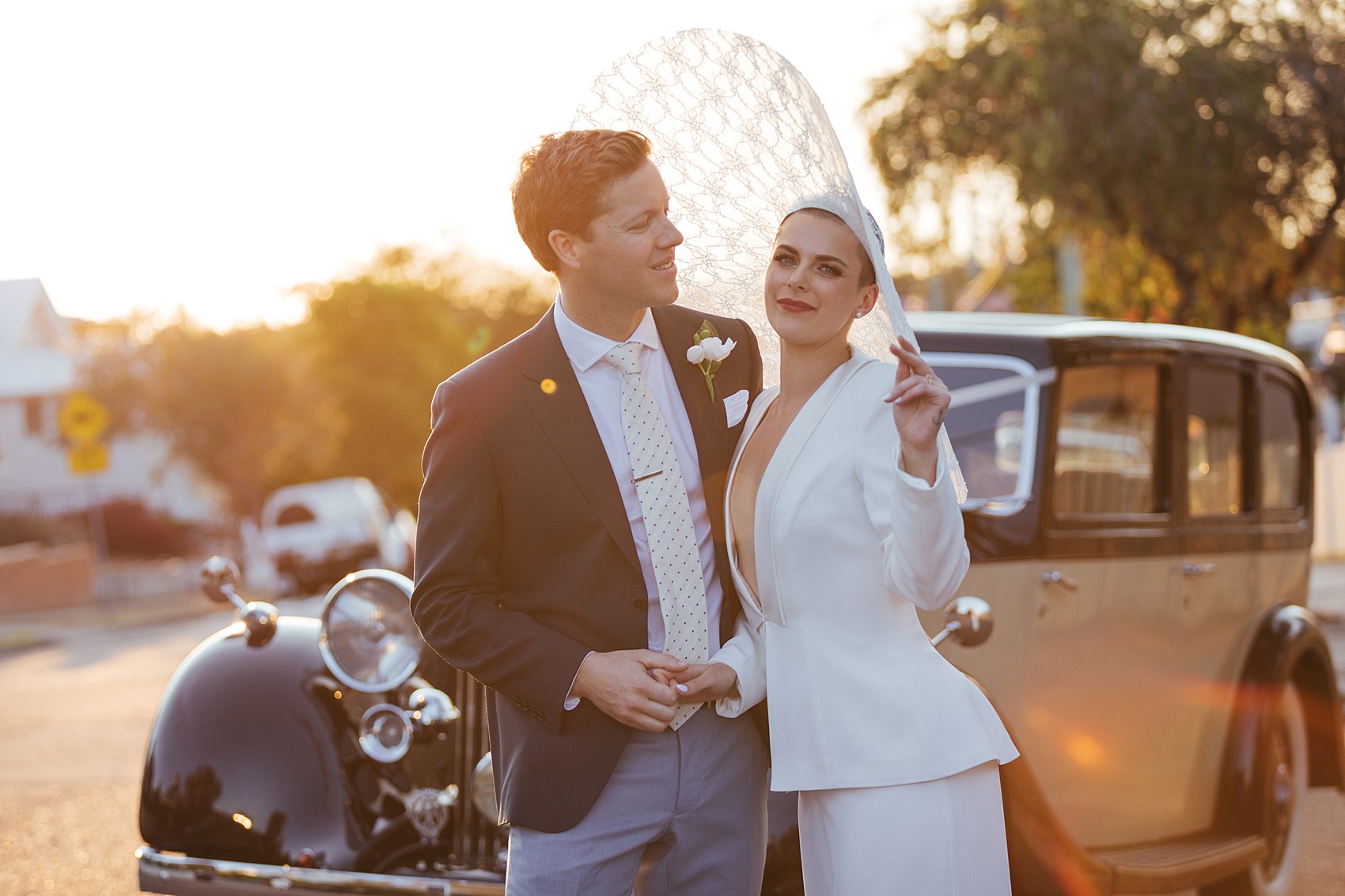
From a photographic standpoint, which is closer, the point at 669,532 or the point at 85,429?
the point at 669,532

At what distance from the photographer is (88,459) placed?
63.3 ft

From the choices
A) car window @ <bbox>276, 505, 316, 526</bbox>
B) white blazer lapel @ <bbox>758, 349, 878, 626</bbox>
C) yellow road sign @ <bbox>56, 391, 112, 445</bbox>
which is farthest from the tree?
car window @ <bbox>276, 505, 316, 526</bbox>

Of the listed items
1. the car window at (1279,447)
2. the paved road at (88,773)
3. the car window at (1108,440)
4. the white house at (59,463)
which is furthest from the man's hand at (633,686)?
the white house at (59,463)

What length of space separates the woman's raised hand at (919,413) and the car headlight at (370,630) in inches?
78.8

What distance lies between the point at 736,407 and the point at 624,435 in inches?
10.6

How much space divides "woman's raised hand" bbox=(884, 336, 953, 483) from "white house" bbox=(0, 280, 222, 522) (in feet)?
88.1

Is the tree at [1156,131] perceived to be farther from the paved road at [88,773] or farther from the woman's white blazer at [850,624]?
the woman's white blazer at [850,624]

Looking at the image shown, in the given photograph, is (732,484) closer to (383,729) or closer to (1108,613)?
(383,729)

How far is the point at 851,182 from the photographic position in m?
2.40

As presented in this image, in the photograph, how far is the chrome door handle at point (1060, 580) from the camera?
3893mm

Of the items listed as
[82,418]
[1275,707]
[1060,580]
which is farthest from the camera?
[82,418]

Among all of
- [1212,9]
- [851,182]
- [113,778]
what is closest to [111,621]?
[113,778]

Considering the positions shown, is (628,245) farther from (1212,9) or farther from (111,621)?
(111,621)

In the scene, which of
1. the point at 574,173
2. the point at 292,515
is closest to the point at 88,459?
the point at 292,515
